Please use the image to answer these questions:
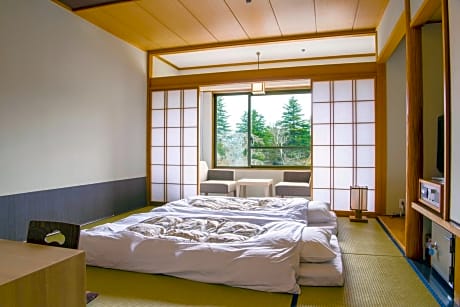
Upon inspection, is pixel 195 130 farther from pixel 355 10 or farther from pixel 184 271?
pixel 184 271

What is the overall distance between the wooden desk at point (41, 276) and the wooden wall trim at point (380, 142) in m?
4.26

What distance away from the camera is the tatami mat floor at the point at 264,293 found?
6.33 feet

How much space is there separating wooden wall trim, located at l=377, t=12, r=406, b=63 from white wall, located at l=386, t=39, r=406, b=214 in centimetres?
24

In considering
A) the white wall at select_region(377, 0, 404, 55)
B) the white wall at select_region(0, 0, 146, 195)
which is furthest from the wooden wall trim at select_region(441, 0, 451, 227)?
the white wall at select_region(0, 0, 146, 195)

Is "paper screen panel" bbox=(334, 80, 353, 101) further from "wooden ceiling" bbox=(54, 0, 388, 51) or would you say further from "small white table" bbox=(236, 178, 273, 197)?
"small white table" bbox=(236, 178, 273, 197)

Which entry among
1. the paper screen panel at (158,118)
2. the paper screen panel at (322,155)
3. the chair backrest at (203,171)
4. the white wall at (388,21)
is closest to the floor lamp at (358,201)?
the paper screen panel at (322,155)

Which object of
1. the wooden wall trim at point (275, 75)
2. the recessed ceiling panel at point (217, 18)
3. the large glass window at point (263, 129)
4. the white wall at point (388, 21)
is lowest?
the large glass window at point (263, 129)

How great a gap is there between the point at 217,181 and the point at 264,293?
13.5 feet

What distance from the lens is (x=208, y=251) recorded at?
222 centimetres

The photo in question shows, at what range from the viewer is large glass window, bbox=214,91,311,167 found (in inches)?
263

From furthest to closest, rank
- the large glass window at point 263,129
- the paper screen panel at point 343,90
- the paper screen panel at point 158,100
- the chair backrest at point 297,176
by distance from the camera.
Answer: the large glass window at point 263,129 < the chair backrest at point 297,176 < the paper screen panel at point 158,100 < the paper screen panel at point 343,90

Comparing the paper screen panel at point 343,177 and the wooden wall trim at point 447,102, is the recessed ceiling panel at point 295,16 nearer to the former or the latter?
the wooden wall trim at point 447,102

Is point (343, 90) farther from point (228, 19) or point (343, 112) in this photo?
point (228, 19)

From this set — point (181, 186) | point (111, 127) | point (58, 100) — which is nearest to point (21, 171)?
point (58, 100)
